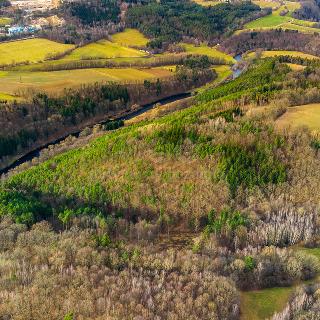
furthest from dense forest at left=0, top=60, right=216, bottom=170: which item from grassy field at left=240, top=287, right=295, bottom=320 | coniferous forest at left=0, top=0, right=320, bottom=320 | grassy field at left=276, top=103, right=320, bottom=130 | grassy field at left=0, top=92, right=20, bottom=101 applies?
grassy field at left=240, top=287, right=295, bottom=320

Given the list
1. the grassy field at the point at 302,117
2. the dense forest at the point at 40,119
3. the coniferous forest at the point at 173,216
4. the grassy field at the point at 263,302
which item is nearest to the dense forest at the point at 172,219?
the coniferous forest at the point at 173,216

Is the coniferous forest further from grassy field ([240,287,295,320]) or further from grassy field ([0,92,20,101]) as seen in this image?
grassy field ([0,92,20,101])

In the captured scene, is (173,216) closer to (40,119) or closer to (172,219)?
(172,219)

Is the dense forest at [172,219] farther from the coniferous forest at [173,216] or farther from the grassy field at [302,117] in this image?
the grassy field at [302,117]

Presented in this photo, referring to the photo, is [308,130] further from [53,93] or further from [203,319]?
[53,93]

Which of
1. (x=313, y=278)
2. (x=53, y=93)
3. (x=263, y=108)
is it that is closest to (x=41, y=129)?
(x=53, y=93)

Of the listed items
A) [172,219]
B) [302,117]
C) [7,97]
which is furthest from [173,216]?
[7,97]
